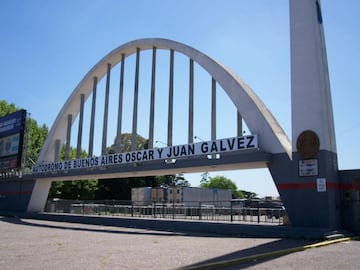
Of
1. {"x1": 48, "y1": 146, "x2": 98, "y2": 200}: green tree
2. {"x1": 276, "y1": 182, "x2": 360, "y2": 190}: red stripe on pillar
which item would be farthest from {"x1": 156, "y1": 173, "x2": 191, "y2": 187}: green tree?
{"x1": 276, "y1": 182, "x2": 360, "y2": 190}: red stripe on pillar

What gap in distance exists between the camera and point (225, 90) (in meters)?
23.8

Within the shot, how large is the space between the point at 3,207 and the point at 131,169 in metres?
19.1

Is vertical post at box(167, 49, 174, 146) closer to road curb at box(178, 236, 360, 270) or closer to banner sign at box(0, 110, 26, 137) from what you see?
road curb at box(178, 236, 360, 270)

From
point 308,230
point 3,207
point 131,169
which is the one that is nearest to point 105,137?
point 131,169

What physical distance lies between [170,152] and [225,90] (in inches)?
194

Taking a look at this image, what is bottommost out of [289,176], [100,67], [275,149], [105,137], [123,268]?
[123,268]

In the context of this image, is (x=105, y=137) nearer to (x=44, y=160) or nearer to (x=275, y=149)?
(x=44, y=160)

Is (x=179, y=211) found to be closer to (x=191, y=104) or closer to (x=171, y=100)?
(x=191, y=104)

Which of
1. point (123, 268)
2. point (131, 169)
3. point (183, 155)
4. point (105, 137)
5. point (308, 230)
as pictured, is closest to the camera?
point (123, 268)

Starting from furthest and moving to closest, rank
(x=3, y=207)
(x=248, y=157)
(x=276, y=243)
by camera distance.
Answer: (x=3, y=207), (x=248, y=157), (x=276, y=243)

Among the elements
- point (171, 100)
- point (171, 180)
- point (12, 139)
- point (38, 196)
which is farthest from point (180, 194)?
point (171, 180)

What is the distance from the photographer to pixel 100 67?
34.5 metres


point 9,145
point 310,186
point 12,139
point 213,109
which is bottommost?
point 310,186

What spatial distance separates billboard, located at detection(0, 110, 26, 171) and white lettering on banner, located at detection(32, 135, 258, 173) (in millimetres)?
5379
